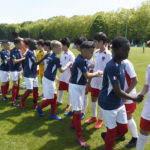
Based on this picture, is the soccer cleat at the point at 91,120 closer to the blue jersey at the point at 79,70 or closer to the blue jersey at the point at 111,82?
the blue jersey at the point at 79,70

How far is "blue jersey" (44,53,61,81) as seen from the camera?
4523 mm

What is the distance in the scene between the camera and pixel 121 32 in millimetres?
70375

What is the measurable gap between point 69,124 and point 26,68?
227 centimetres

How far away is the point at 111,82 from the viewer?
2.69 metres

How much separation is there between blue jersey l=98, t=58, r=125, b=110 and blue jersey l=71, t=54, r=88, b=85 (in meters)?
0.76

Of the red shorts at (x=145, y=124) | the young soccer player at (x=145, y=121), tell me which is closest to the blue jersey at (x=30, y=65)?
the young soccer player at (x=145, y=121)

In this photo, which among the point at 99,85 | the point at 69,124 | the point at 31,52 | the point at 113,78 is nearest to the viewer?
the point at 113,78

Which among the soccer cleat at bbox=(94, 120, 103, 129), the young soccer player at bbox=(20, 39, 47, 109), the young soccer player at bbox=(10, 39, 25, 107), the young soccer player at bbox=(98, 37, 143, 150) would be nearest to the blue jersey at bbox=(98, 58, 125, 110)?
the young soccer player at bbox=(98, 37, 143, 150)

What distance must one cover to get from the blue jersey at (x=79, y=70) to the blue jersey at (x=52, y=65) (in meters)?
0.87

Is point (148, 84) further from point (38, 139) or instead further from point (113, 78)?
point (38, 139)

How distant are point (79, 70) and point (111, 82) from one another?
1.16 meters

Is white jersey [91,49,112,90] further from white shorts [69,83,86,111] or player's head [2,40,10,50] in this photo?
player's head [2,40,10,50]

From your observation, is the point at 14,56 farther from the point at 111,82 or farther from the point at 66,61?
the point at 111,82

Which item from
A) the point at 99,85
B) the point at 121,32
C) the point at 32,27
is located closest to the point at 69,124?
the point at 99,85
